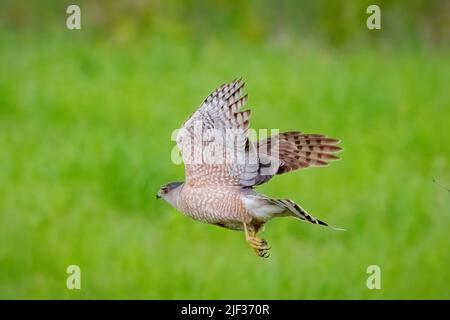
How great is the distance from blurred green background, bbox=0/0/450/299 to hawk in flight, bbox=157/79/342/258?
5480 millimetres

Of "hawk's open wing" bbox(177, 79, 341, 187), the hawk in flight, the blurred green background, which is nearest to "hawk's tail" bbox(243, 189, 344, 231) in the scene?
the hawk in flight

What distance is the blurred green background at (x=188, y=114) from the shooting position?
12.7m

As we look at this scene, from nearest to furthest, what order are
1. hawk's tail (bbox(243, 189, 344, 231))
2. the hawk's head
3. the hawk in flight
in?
1. hawk's tail (bbox(243, 189, 344, 231))
2. the hawk in flight
3. the hawk's head

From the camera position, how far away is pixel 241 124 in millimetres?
6406

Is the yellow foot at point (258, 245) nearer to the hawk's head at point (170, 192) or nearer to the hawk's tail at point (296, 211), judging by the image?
the hawk's tail at point (296, 211)

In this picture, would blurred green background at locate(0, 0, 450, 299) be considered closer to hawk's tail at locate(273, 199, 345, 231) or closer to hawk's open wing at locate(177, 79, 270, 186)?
hawk's open wing at locate(177, 79, 270, 186)

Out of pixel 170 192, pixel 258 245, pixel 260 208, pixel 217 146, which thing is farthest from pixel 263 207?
pixel 170 192

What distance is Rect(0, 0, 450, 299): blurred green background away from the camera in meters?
12.7

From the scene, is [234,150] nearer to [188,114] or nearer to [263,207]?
[263,207]

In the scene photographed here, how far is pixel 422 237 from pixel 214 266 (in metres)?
1.94

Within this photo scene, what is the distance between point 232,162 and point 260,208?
316 millimetres

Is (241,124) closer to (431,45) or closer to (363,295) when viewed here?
(363,295)

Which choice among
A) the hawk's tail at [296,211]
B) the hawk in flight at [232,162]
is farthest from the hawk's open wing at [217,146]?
the hawk's tail at [296,211]

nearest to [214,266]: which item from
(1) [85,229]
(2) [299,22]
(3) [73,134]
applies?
(1) [85,229]
